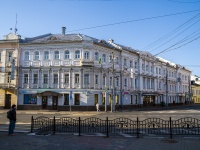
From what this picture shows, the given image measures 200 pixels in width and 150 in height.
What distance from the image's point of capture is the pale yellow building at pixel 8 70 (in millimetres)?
38156

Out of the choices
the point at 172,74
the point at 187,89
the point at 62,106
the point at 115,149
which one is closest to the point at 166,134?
the point at 115,149

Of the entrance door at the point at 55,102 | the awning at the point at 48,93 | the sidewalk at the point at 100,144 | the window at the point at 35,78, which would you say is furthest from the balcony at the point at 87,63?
the sidewalk at the point at 100,144

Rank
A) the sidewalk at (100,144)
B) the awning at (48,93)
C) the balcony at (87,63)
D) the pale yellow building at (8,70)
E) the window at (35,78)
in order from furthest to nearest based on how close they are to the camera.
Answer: the window at (35,78) → the pale yellow building at (8,70) → the balcony at (87,63) → the awning at (48,93) → the sidewalk at (100,144)

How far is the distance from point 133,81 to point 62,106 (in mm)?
16250

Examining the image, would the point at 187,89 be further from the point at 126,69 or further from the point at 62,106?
the point at 62,106

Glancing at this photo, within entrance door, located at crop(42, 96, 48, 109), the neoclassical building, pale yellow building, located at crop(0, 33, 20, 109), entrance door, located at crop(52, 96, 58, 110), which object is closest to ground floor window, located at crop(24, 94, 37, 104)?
the neoclassical building

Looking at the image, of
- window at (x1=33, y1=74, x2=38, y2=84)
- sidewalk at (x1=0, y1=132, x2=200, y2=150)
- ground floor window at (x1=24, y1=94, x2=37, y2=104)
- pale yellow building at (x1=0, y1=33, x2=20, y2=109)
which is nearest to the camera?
sidewalk at (x1=0, y1=132, x2=200, y2=150)

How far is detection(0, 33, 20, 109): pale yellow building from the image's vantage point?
125ft

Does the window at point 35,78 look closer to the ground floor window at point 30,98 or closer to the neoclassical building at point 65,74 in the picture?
the neoclassical building at point 65,74

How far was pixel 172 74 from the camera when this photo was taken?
6612 centimetres

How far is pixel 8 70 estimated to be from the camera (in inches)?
1531

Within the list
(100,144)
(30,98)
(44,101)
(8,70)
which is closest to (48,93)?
(44,101)

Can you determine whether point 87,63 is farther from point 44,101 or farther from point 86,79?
point 44,101

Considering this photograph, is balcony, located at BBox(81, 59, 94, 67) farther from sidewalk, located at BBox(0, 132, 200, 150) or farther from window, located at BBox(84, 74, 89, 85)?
sidewalk, located at BBox(0, 132, 200, 150)
